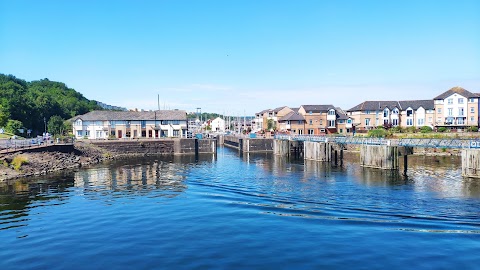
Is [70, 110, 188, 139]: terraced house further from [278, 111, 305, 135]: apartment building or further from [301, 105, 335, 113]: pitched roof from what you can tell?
[301, 105, 335, 113]: pitched roof

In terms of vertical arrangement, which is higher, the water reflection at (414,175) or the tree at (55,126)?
the tree at (55,126)

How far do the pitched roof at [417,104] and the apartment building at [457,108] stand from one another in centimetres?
248

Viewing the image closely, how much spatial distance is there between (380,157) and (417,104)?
5674 centimetres

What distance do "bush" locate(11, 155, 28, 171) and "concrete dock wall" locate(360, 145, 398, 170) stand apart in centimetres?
4619

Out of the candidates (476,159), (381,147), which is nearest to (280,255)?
(476,159)

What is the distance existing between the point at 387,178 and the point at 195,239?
29.0 metres

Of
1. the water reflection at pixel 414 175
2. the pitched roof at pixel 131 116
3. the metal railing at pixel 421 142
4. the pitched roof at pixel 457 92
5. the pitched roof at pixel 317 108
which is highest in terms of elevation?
the pitched roof at pixel 457 92

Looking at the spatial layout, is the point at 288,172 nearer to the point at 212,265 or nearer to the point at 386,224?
the point at 386,224

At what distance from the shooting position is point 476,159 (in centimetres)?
4059

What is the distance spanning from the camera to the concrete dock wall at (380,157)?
5053 centimetres

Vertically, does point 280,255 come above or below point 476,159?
below

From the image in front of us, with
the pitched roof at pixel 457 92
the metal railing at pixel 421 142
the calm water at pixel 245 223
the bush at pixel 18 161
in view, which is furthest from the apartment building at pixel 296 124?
the bush at pixel 18 161

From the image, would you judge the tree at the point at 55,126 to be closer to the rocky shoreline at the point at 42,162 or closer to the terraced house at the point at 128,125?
the terraced house at the point at 128,125

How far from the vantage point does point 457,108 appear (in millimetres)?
92812
